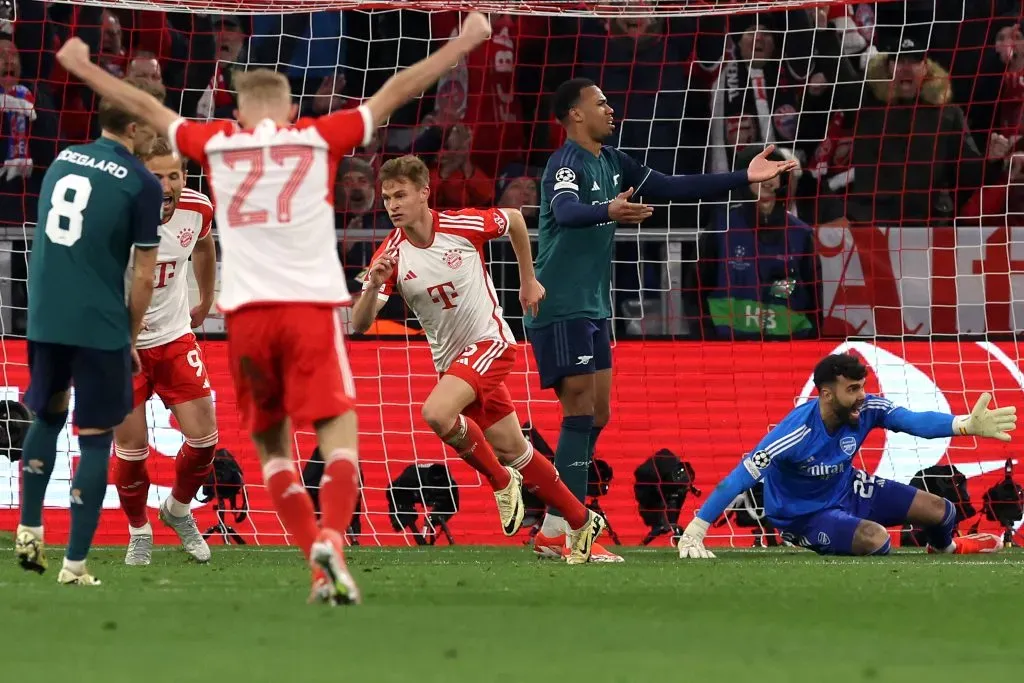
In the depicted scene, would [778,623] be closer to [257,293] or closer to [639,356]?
[257,293]

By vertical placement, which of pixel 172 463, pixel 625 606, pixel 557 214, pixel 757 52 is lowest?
pixel 172 463

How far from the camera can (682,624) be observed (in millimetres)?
4840

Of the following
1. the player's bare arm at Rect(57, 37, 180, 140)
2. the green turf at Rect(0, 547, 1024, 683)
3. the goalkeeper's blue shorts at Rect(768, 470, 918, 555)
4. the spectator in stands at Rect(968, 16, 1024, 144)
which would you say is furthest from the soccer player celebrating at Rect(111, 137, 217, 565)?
the spectator in stands at Rect(968, 16, 1024, 144)

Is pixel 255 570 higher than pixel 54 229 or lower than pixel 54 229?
lower

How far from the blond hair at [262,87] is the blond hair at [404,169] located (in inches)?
92.4

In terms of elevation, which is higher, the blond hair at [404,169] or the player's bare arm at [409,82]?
the player's bare arm at [409,82]

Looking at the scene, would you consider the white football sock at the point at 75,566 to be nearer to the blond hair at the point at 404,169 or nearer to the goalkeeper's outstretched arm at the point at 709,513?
the blond hair at the point at 404,169

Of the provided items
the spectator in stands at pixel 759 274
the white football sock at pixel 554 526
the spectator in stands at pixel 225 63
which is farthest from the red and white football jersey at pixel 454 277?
the spectator in stands at pixel 225 63

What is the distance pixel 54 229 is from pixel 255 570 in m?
1.91

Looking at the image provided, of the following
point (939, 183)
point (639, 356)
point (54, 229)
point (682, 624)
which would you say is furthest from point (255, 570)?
point (939, 183)

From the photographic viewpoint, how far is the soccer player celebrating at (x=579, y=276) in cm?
836

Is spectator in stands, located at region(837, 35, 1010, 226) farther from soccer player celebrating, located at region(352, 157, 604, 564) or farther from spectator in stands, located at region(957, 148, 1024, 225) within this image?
soccer player celebrating, located at region(352, 157, 604, 564)

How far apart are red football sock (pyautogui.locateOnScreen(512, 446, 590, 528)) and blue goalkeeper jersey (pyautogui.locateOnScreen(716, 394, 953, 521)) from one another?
1.01m

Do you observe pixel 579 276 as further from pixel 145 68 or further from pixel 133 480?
pixel 145 68
